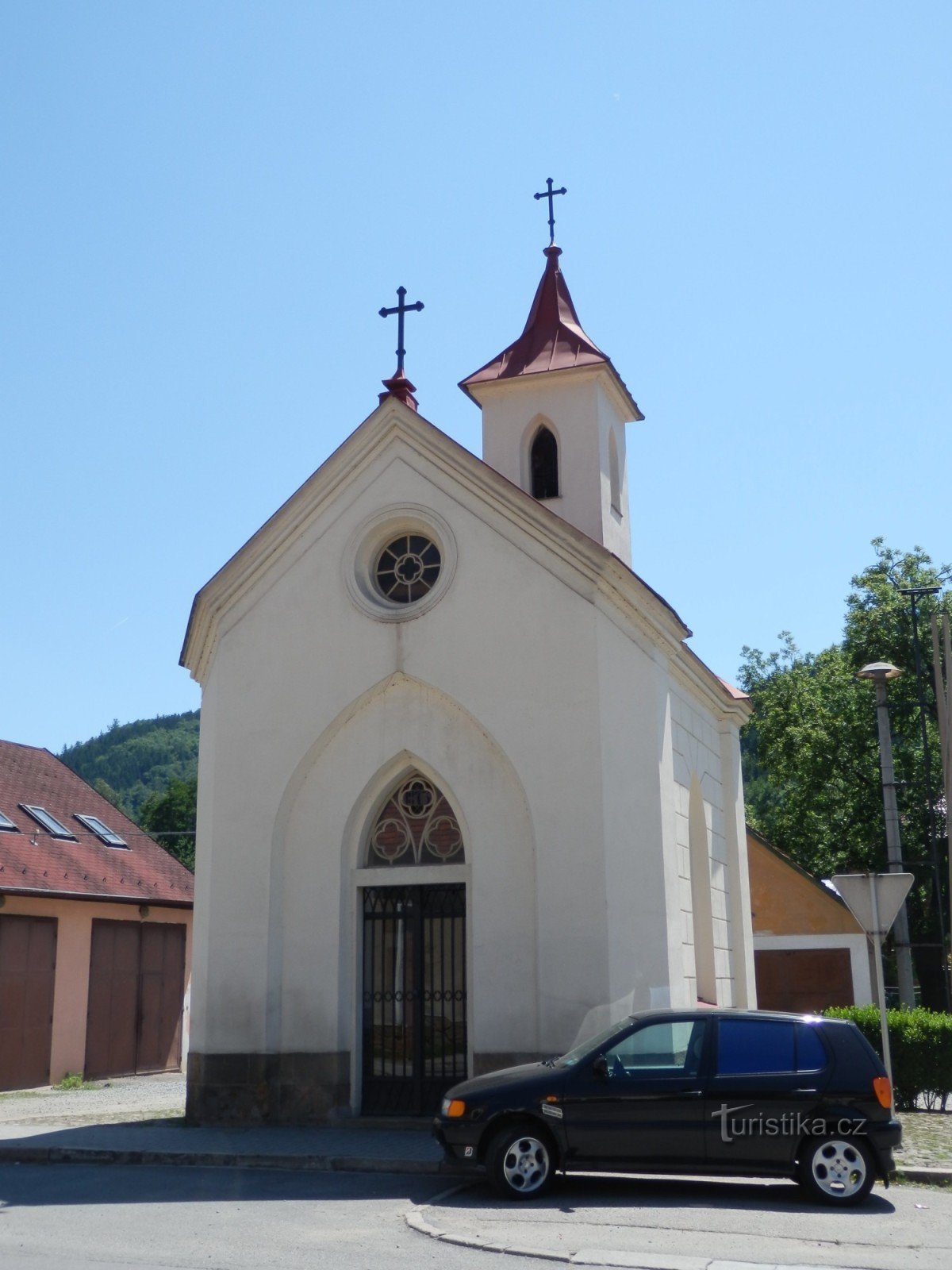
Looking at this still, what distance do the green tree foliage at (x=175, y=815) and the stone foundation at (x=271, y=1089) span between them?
200 ft

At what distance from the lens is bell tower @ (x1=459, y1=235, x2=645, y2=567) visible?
739 inches

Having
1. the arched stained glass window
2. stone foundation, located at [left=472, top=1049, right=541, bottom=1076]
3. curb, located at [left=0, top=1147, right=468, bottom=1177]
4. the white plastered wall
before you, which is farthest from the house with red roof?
the white plastered wall

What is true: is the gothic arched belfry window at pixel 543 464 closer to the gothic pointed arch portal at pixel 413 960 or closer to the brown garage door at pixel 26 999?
the gothic pointed arch portal at pixel 413 960

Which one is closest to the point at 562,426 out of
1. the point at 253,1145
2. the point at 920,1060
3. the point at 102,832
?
the point at 920,1060

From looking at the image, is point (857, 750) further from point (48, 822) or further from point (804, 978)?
point (48, 822)

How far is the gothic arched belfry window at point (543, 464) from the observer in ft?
63.1

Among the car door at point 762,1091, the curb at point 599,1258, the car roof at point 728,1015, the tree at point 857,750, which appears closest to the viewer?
the curb at point 599,1258

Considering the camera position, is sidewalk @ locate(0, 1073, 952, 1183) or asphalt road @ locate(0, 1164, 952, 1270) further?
sidewalk @ locate(0, 1073, 952, 1183)

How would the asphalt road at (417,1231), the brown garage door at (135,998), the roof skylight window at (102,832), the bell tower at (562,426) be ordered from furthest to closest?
the roof skylight window at (102,832), the brown garage door at (135,998), the bell tower at (562,426), the asphalt road at (417,1231)

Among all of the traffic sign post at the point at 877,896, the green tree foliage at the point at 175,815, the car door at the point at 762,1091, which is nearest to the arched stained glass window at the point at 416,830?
the traffic sign post at the point at 877,896

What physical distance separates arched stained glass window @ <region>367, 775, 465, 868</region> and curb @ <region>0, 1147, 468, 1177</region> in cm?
412

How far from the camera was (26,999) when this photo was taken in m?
22.1

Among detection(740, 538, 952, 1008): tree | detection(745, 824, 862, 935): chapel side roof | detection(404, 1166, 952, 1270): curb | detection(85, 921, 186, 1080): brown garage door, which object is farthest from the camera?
detection(740, 538, 952, 1008): tree

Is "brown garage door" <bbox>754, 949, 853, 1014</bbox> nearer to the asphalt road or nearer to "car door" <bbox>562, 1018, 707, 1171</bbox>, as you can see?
the asphalt road
